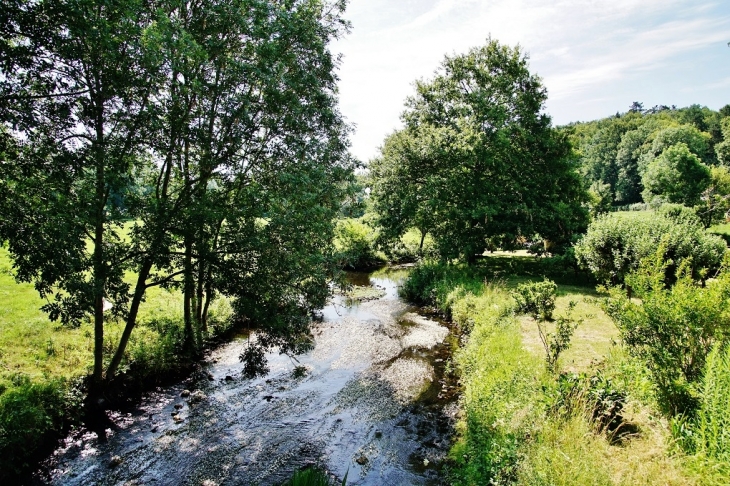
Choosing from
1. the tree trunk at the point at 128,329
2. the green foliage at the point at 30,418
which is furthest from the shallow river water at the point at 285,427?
the tree trunk at the point at 128,329

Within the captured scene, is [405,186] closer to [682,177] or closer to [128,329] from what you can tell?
[128,329]

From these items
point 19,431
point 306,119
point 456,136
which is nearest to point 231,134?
point 306,119

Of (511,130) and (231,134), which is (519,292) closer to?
(231,134)

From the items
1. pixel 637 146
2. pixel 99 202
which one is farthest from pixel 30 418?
pixel 637 146

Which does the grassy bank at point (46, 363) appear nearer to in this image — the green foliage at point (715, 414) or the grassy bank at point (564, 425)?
the grassy bank at point (564, 425)

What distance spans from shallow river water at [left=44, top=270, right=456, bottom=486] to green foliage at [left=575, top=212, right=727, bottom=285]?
26.8 ft

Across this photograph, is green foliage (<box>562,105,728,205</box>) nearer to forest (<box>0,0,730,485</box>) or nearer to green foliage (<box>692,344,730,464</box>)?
forest (<box>0,0,730,485</box>)

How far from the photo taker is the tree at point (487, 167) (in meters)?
23.2

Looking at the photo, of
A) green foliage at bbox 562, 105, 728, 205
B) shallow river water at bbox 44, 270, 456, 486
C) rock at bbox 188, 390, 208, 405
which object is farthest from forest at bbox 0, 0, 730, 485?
green foliage at bbox 562, 105, 728, 205

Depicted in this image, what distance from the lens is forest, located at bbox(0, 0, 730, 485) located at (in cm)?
589

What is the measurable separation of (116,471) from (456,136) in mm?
22158

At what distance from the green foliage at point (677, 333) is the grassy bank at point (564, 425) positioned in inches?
11.4

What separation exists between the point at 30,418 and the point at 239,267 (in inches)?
190

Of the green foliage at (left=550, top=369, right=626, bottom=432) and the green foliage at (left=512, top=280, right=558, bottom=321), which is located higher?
the green foliage at (left=512, top=280, right=558, bottom=321)
